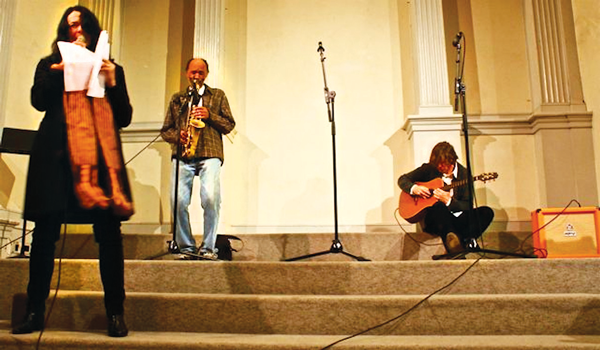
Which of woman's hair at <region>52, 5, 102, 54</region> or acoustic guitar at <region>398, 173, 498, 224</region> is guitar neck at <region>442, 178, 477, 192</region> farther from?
woman's hair at <region>52, 5, 102, 54</region>

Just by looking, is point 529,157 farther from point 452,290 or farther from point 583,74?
point 452,290

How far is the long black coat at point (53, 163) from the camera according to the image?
→ 2.37 metres

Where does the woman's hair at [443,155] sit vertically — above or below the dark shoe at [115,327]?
above

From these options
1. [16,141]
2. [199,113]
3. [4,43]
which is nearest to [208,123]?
[199,113]

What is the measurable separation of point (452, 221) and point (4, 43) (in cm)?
410

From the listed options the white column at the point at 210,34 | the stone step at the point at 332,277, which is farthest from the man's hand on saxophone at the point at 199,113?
the white column at the point at 210,34

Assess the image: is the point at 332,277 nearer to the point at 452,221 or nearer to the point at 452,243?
the point at 452,243

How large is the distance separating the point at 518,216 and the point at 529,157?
0.62 metres

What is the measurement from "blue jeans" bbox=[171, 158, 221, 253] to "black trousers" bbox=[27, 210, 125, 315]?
1.70 m

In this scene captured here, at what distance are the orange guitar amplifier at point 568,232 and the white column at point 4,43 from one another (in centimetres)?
452

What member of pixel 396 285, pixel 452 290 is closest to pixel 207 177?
pixel 396 285

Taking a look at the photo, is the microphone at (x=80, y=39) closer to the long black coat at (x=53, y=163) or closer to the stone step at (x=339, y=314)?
the long black coat at (x=53, y=163)

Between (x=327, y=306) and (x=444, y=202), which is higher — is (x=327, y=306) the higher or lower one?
the lower one

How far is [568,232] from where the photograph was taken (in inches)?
162
